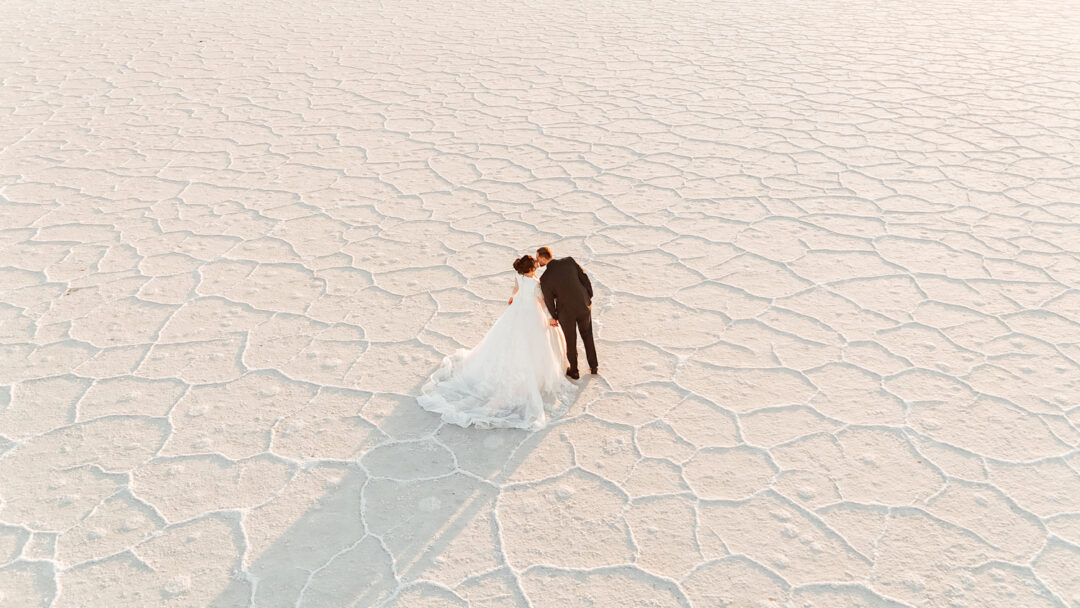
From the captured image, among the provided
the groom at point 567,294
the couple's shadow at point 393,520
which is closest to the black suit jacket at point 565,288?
the groom at point 567,294

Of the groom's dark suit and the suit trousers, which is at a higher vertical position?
the groom's dark suit

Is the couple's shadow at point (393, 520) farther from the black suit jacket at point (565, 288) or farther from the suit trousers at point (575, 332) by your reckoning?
the black suit jacket at point (565, 288)

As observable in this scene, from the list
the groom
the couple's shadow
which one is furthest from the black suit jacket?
the couple's shadow

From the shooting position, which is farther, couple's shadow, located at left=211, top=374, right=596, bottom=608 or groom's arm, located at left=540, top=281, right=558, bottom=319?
groom's arm, located at left=540, top=281, right=558, bottom=319

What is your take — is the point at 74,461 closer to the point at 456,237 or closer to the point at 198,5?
the point at 456,237

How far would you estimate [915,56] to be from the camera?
861 centimetres

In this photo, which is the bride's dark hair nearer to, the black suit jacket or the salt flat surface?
the black suit jacket

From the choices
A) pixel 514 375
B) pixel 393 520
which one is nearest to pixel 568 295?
pixel 514 375

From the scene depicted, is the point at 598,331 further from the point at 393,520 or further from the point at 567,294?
the point at 393,520

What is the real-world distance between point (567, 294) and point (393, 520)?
1129 mm

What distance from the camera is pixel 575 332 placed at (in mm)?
3502

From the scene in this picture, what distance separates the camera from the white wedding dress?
3.41m

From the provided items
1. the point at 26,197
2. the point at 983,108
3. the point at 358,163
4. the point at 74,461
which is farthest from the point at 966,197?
the point at 26,197

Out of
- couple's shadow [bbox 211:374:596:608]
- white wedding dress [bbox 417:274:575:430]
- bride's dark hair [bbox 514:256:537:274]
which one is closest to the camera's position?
couple's shadow [bbox 211:374:596:608]
